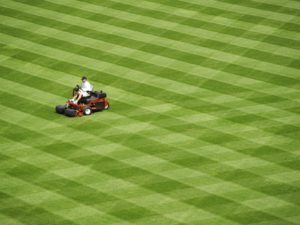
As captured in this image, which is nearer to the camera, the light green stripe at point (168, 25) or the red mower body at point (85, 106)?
the red mower body at point (85, 106)

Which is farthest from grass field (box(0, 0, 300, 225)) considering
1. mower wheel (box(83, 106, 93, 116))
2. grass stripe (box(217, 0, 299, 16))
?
mower wheel (box(83, 106, 93, 116))

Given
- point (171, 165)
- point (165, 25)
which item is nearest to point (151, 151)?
point (171, 165)

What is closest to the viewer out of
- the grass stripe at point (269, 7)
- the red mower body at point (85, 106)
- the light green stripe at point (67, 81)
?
the light green stripe at point (67, 81)

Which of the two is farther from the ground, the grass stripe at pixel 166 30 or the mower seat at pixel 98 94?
the grass stripe at pixel 166 30

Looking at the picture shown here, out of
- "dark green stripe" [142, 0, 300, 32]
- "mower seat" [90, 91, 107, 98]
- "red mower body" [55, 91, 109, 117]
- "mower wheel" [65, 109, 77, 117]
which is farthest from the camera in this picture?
"dark green stripe" [142, 0, 300, 32]

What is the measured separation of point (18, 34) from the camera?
35938 mm

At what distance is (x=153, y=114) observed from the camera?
89.7 ft

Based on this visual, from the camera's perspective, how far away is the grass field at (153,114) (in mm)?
21469

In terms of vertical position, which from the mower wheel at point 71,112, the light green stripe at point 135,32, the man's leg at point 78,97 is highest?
the light green stripe at point 135,32

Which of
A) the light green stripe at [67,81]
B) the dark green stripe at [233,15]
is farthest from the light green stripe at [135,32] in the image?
the light green stripe at [67,81]

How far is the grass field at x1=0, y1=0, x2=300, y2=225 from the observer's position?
845 inches

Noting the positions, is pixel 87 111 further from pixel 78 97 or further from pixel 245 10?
pixel 245 10

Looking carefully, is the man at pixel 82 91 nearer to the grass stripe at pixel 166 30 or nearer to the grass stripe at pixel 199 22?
the grass stripe at pixel 166 30

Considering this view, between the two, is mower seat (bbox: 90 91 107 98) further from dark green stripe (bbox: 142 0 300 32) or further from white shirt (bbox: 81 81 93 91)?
dark green stripe (bbox: 142 0 300 32)
